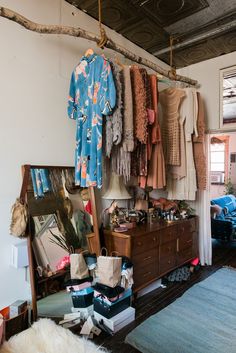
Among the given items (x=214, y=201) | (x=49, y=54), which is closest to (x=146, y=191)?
(x=49, y=54)

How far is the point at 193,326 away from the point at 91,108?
6.55 ft

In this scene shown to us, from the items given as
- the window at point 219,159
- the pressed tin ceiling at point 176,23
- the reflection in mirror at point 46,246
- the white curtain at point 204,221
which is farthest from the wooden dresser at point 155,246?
the window at point 219,159

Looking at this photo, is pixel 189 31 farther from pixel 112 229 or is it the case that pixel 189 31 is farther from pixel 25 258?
pixel 25 258

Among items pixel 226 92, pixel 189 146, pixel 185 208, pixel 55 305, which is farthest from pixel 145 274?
pixel 226 92

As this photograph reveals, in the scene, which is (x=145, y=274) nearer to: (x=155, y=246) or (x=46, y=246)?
(x=155, y=246)

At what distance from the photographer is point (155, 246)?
259cm

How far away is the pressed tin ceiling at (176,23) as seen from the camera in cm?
220

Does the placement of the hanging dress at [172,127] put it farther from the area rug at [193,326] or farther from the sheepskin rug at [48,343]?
the sheepskin rug at [48,343]

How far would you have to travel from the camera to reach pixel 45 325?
1516 mm

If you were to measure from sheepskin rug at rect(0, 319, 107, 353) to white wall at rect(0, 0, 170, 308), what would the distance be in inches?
20.5

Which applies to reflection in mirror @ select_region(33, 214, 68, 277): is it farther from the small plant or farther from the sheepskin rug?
the small plant

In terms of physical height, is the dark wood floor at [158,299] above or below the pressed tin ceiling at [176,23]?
below

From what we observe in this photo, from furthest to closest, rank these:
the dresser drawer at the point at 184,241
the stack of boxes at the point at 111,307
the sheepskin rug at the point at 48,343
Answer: the dresser drawer at the point at 184,241 < the stack of boxes at the point at 111,307 < the sheepskin rug at the point at 48,343

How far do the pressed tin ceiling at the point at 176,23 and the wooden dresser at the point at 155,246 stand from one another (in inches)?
83.7
